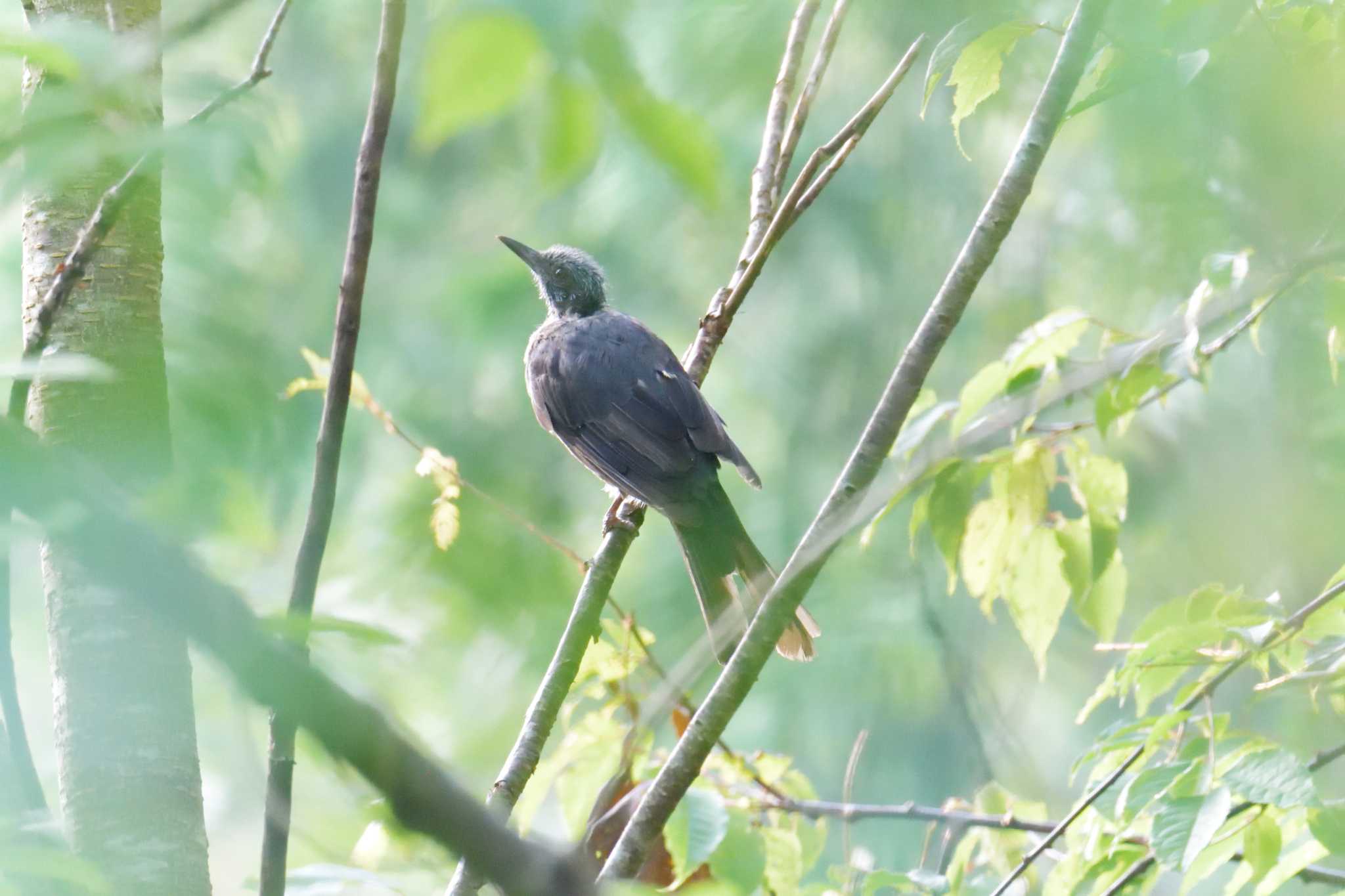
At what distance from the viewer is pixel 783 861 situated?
87.3 inches

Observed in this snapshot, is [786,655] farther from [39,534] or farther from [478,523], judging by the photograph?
[478,523]

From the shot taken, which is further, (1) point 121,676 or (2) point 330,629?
(1) point 121,676

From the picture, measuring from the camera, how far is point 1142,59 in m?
1.41

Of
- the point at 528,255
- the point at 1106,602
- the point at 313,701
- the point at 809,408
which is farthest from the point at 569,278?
the point at 313,701

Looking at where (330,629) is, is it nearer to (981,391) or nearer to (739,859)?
(739,859)

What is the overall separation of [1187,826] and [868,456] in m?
0.64

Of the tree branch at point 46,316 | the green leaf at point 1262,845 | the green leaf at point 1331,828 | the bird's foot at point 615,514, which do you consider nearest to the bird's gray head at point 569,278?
the bird's foot at point 615,514

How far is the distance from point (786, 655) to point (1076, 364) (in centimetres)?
102

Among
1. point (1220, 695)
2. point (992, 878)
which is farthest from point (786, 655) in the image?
point (1220, 695)

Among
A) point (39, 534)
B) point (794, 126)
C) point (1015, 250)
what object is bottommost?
point (39, 534)

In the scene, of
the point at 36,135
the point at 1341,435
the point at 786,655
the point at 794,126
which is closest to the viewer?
the point at 36,135

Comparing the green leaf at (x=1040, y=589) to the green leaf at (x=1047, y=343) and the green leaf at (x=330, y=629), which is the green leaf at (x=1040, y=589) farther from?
the green leaf at (x=330, y=629)

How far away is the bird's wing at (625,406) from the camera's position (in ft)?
11.5

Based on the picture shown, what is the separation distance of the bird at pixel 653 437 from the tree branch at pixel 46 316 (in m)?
1.36
